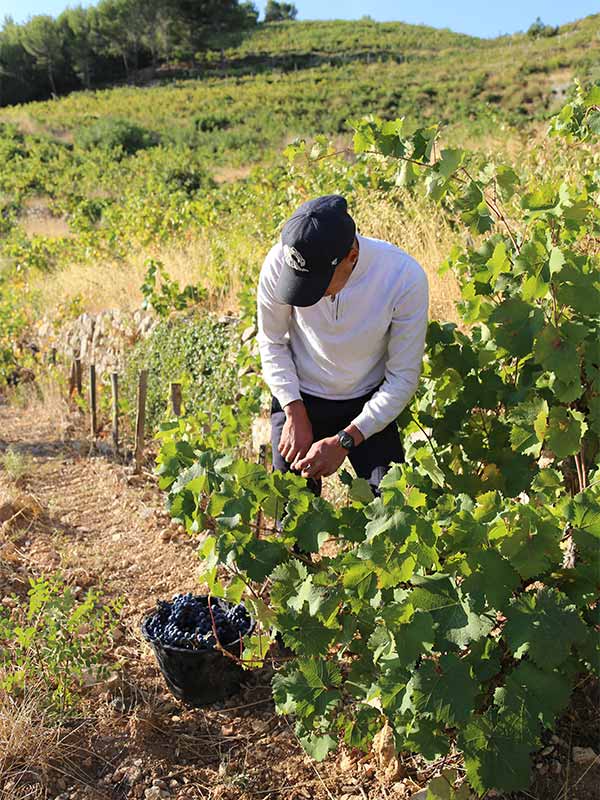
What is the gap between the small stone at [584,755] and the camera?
2090 mm

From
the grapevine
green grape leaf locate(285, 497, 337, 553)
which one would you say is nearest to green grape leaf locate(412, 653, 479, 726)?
the grapevine

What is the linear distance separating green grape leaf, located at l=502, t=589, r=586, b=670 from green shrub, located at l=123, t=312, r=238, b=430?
3551mm

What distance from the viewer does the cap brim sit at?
2.20 m

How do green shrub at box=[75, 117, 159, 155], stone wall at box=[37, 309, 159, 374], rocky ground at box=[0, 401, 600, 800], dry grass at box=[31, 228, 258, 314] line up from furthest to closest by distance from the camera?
green shrub at box=[75, 117, 159, 155] < stone wall at box=[37, 309, 159, 374] < dry grass at box=[31, 228, 258, 314] < rocky ground at box=[0, 401, 600, 800]

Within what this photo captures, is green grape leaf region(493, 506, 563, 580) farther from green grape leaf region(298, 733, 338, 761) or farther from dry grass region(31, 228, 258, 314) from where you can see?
dry grass region(31, 228, 258, 314)

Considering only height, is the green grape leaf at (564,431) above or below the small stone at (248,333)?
above

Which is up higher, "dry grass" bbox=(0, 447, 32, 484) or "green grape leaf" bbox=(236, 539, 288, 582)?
"green grape leaf" bbox=(236, 539, 288, 582)

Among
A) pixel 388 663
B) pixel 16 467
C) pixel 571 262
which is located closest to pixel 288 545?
pixel 388 663

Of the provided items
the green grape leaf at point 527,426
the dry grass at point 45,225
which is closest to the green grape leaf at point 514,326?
the green grape leaf at point 527,426

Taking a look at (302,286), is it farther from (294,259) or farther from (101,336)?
(101,336)

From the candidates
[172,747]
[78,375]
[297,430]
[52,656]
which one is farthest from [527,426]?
[78,375]

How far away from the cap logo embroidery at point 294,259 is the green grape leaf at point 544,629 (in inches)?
45.0

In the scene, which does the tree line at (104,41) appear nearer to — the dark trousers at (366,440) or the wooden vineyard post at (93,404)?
the wooden vineyard post at (93,404)

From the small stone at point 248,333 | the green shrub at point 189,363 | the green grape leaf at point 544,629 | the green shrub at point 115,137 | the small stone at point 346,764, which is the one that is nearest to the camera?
the green grape leaf at point 544,629
